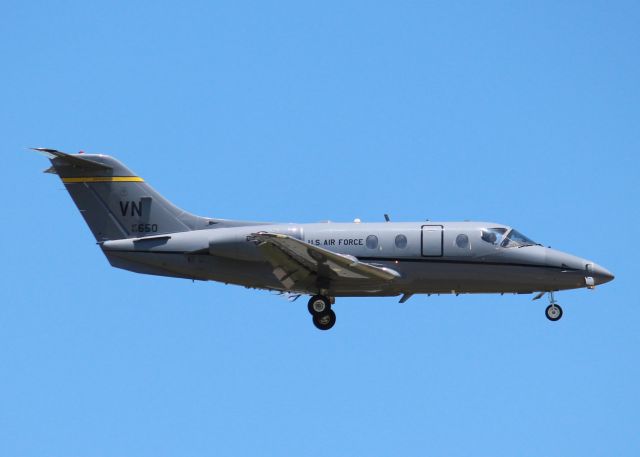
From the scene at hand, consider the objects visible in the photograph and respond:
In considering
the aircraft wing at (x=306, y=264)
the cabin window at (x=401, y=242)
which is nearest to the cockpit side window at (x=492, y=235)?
the cabin window at (x=401, y=242)

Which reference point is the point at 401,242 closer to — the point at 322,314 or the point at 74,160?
the point at 322,314

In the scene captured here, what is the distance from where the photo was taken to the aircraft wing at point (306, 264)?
81.7 feet

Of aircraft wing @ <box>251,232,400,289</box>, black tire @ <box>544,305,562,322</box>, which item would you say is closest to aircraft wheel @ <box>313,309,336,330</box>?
aircraft wing @ <box>251,232,400,289</box>

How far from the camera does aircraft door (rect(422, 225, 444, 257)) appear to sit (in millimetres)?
25859

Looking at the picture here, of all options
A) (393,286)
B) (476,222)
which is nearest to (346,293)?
(393,286)

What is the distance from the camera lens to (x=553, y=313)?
26594mm

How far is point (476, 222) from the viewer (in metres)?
26.5

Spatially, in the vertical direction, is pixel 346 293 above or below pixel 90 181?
below

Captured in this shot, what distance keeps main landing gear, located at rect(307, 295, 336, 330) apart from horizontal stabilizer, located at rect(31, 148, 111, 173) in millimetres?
7781

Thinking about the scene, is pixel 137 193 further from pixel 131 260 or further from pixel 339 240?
pixel 339 240

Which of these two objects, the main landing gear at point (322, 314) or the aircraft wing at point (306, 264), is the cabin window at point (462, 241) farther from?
the main landing gear at point (322, 314)

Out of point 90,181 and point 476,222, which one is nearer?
point 476,222

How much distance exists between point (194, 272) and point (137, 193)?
11.3ft

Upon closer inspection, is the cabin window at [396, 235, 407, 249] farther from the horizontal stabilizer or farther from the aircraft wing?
the horizontal stabilizer
